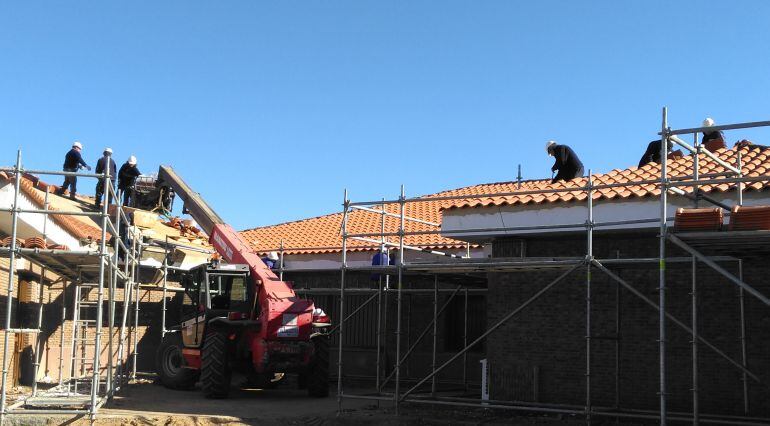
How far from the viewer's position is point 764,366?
520 inches

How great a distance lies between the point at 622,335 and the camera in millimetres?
14383

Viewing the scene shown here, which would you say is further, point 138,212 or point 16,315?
point 138,212

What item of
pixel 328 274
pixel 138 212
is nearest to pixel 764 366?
pixel 328 274

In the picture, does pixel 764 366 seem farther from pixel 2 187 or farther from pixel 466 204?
pixel 2 187

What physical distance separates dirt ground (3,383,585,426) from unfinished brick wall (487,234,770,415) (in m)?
0.80

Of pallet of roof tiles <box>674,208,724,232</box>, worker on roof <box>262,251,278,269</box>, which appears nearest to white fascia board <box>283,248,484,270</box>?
worker on roof <box>262,251,278,269</box>

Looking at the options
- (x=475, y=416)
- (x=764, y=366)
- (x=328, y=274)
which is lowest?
(x=475, y=416)

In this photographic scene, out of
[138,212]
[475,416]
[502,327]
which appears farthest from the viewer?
[138,212]

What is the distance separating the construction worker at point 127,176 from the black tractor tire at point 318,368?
20.0ft

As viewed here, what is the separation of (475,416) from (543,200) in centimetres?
366

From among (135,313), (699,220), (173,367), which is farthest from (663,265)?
(135,313)

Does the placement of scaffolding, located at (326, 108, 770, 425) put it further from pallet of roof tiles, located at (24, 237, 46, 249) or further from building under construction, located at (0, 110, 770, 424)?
pallet of roof tiles, located at (24, 237, 46, 249)

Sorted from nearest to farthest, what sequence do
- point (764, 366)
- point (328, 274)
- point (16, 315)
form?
point (764, 366)
point (16, 315)
point (328, 274)

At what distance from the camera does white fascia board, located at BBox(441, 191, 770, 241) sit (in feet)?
43.8
